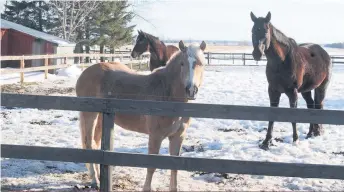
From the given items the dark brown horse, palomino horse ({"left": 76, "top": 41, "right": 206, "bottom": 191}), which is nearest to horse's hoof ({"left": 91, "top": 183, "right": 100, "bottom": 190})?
palomino horse ({"left": 76, "top": 41, "right": 206, "bottom": 191})

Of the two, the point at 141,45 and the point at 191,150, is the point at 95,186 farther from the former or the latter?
the point at 141,45

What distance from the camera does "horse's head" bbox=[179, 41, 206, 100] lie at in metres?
4.39

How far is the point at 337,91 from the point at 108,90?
13.4 metres

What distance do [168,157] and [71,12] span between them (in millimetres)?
32531

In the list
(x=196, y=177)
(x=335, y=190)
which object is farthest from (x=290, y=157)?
(x=196, y=177)

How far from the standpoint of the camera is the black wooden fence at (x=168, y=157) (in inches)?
147

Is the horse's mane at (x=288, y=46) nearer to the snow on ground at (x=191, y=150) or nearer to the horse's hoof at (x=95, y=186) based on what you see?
the snow on ground at (x=191, y=150)

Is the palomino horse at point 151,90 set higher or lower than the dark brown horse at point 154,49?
lower

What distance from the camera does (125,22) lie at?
3991cm

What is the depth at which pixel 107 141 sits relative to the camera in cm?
399

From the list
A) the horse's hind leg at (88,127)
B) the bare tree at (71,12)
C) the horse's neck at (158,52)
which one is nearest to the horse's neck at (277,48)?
the horse's hind leg at (88,127)

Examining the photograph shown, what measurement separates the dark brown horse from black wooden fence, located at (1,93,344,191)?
8.86m

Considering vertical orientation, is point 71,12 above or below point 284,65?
above

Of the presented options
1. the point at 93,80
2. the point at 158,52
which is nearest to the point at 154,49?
the point at 158,52
